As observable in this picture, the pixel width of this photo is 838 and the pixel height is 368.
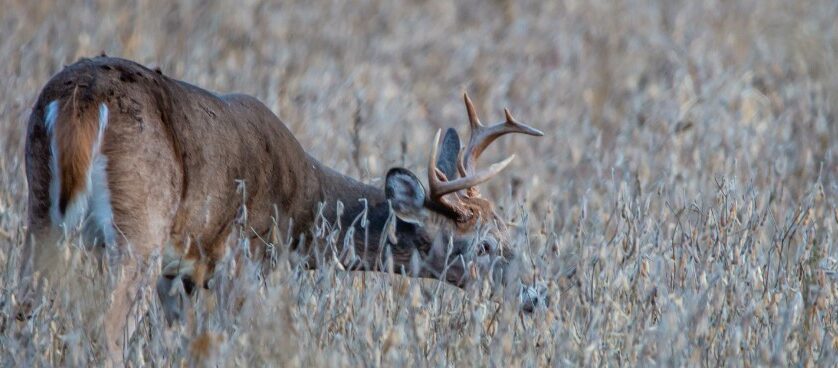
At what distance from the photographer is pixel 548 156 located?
900cm

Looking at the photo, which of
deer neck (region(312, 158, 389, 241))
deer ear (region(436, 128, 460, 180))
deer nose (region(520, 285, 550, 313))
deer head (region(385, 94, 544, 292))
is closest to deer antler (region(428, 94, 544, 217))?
deer head (region(385, 94, 544, 292))

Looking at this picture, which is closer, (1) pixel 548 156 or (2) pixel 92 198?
(2) pixel 92 198

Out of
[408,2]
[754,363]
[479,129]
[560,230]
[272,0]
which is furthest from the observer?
[408,2]

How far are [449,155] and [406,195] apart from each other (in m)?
0.48

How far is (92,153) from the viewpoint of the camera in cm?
493

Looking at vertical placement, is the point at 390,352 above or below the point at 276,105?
below

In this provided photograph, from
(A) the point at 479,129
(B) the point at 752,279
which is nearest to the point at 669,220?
(A) the point at 479,129

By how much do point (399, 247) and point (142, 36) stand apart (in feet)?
11.8

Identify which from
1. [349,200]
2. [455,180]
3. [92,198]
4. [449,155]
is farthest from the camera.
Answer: [449,155]

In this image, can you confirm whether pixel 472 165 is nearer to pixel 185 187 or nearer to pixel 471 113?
pixel 471 113

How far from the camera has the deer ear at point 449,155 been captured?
6695 mm

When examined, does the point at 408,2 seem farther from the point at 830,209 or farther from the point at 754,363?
the point at 754,363

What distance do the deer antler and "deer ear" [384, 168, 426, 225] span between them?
0.26 feet

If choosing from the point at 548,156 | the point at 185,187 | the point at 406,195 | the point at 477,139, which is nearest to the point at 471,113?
the point at 477,139
